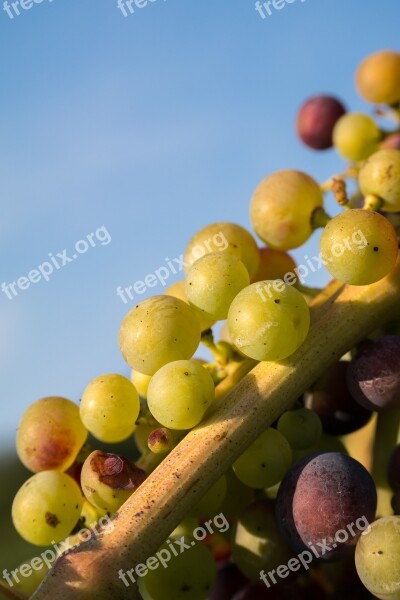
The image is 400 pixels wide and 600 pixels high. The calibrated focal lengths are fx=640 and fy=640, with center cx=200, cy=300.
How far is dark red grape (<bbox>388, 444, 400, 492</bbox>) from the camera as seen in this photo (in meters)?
0.72

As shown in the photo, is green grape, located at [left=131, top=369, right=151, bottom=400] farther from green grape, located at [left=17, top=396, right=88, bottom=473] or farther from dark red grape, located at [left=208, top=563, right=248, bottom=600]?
dark red grape, located at [left=208, top=563, right=248, bottom=600]

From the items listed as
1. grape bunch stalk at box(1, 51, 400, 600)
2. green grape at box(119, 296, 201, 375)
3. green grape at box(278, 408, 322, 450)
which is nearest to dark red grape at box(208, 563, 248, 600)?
grape bunch stalk at box(1, 51, 400, 600)

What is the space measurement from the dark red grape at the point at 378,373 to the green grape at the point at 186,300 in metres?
0.17

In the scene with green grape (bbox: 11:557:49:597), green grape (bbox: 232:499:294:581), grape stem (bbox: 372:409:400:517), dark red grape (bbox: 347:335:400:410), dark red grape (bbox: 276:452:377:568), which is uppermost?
dark red grape (bbox: 347:335:400:410)

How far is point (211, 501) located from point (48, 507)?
169 millimetres

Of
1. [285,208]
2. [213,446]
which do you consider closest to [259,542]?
[213,446]

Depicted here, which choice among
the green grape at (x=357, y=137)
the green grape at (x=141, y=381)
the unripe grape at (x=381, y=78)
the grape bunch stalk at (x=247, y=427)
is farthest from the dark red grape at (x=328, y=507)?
the unripe grape at (x=381, y=78)

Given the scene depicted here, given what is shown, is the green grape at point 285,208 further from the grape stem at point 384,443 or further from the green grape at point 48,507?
the green grape at point 48,507

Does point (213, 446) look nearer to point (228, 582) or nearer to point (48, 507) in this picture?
point (48, 507)

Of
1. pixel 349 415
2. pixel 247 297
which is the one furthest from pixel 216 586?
pixel 247 297

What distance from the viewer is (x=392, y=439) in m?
0.82

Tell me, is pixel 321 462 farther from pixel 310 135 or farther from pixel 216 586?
pixel 310 135

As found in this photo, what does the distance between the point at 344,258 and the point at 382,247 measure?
4cm

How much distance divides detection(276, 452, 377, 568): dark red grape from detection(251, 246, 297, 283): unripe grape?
25 centimetres
